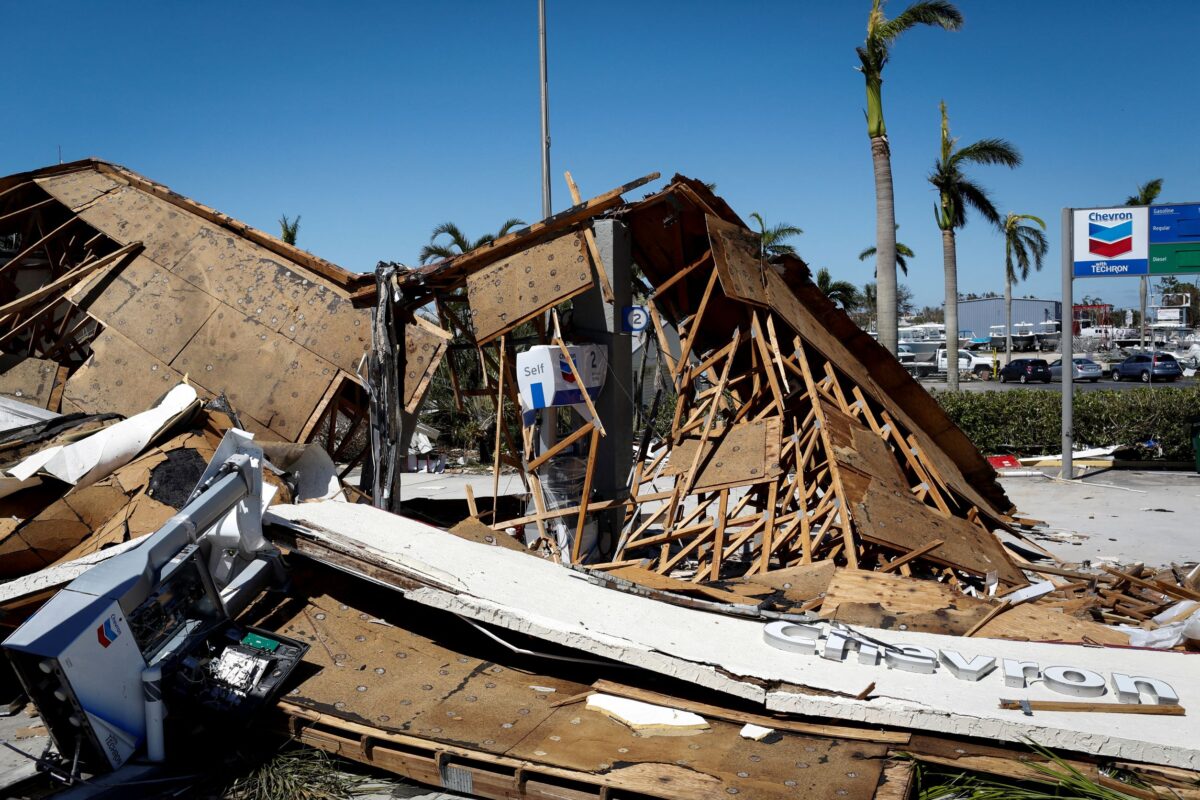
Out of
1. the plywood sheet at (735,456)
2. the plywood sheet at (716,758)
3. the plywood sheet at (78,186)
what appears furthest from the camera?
the plywood sheet at (78,186)

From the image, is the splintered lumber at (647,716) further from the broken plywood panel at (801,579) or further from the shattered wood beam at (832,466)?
the shattered wood beam at (832,466)

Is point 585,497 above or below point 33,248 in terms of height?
below

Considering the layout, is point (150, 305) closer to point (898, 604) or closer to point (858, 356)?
point (858, 356)

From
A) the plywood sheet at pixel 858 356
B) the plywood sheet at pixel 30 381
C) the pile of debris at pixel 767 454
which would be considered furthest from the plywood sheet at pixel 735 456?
the plywood sheet at pixel 30 381

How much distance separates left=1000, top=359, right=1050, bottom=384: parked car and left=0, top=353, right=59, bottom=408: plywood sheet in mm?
43915

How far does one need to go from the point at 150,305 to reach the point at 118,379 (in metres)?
0.95

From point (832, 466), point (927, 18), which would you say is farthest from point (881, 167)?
point (832, 466)

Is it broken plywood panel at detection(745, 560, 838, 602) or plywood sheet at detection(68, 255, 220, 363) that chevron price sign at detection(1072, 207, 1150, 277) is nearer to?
broken plywood panel at detection(745, 560, 838, 602)

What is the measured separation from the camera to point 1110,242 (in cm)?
1694

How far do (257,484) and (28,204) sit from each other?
29.6ft

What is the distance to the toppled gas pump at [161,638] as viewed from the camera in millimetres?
4551

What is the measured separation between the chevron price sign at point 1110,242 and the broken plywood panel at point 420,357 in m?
13.1

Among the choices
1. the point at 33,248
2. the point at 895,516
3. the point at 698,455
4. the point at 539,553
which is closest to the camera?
the point at 895,516

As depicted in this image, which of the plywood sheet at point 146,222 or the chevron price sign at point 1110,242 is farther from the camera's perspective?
the chevron price sign at point 1110,242
